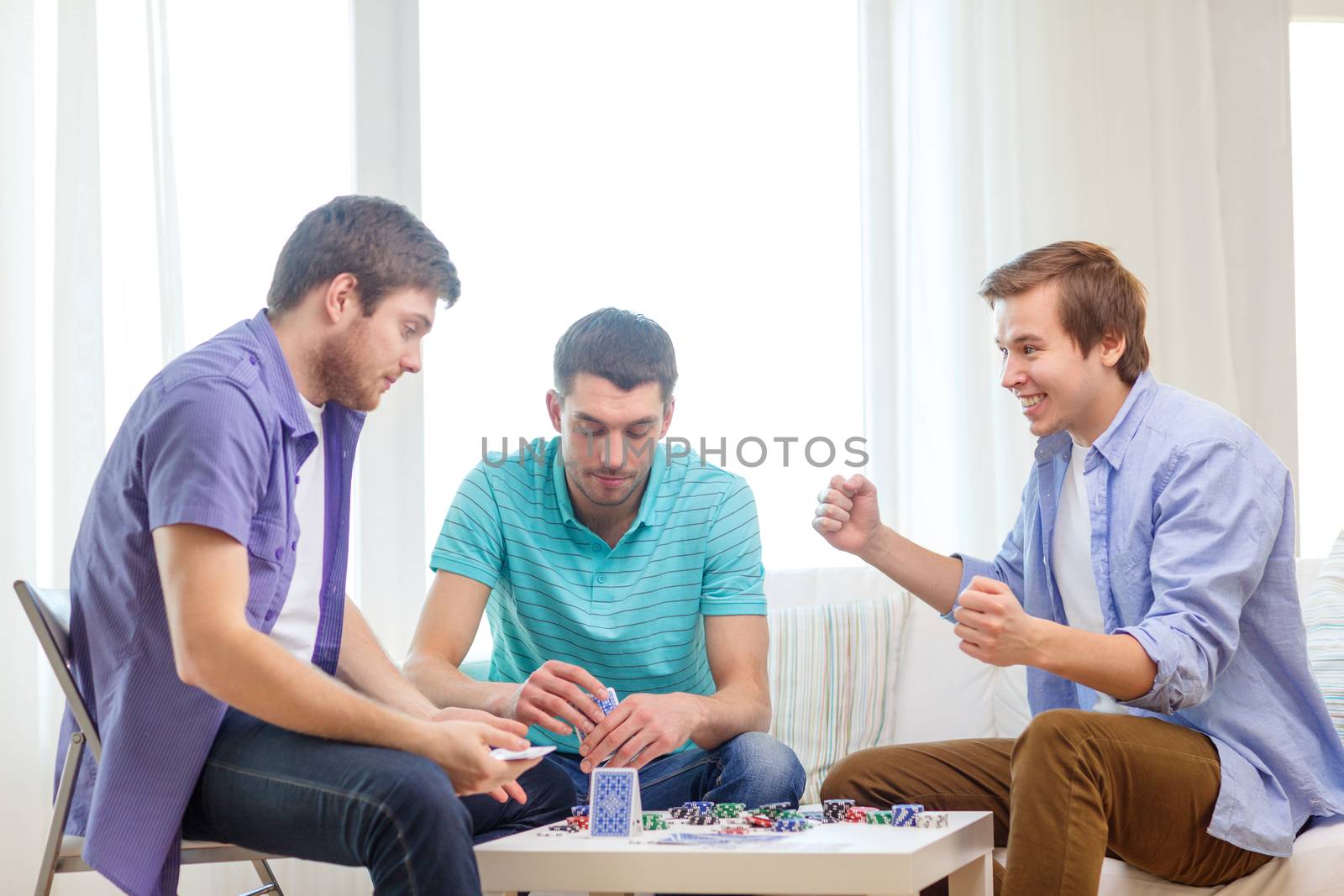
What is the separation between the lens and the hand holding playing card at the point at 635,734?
1.87 metres

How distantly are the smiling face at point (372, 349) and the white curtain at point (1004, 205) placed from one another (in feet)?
6.03

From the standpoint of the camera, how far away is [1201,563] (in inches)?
70.7

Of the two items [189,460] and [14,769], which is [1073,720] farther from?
[14,769]

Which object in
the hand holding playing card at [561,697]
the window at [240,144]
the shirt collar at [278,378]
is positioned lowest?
the hand holding playing card at [561,697]

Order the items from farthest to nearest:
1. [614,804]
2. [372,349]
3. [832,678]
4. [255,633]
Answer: [832,678] < [372,349] < [614,804] < [255,633]

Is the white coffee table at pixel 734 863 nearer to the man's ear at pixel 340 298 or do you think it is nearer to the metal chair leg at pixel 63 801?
the metal chair leg at pixel 63 801

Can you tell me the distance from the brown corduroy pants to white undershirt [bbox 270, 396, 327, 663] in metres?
1.03

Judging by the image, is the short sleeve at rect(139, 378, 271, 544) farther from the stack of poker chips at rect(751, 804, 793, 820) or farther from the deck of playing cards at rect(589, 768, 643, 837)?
the stack of poker chips at rect(751, 804, 793, 820)

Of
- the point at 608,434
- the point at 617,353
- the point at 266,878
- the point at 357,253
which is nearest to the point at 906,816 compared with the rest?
the point at 608,434

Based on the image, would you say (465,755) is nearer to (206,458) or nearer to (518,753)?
(518,753)

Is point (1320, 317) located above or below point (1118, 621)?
above

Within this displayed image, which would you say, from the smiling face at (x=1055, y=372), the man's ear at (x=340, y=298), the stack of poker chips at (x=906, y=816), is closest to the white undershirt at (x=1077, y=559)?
the smiling face at (x=1055, y=372)

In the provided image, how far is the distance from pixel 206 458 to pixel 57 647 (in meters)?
0.43

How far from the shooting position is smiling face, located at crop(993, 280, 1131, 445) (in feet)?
6.82
